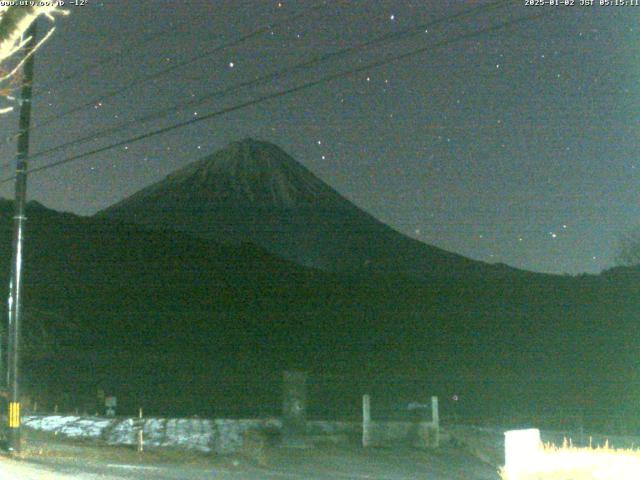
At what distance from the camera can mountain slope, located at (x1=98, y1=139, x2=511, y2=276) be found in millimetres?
145875

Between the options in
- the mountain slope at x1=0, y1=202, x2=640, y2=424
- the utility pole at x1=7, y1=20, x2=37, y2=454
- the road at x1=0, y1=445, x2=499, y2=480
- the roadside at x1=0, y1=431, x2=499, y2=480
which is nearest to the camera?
the road at x1=0, y1=445, x2=499, y2=480

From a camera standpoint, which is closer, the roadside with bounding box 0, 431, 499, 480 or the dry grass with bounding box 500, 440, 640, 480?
the dry grass with bounding box 500, 440, 640, 480

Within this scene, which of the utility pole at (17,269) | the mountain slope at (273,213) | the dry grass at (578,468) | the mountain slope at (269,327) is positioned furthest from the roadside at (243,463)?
the mountain slope at (273,213)

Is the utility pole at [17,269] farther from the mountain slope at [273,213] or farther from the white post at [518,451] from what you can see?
the mountain slope at [273,213]

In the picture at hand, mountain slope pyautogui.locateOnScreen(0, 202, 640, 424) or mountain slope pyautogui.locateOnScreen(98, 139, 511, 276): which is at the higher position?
mountain slope pyautogui.locateOnScreen(98, 139, 511, 276)

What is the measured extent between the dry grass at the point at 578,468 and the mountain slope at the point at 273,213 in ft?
397

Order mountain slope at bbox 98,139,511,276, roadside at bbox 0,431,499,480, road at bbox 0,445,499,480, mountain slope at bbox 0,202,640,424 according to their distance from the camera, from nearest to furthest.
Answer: road at bbox 0,445,499,480 < roadside at bbox 0,431,499,480 < mountain slope at bbox 0,202,640,424 < mountain slope at bbox 98,139,511,276

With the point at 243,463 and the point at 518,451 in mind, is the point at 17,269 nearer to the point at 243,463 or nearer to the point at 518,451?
the point at 243,463

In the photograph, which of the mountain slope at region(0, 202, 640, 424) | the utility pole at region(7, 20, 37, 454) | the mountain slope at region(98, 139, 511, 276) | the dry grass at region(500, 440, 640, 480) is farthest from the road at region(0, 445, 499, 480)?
the mountain slope at region(98, 139, 511, 276)

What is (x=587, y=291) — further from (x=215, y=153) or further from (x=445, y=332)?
(x=215, y=153)

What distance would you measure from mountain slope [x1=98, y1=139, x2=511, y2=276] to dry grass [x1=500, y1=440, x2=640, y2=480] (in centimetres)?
12094

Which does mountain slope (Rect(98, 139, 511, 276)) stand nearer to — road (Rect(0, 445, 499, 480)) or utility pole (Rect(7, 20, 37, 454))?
road (Rect(0, 445, 499, 480))

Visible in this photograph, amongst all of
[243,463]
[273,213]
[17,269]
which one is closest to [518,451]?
[243,463]

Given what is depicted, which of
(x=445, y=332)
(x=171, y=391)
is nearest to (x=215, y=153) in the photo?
(x=445, y=332)
